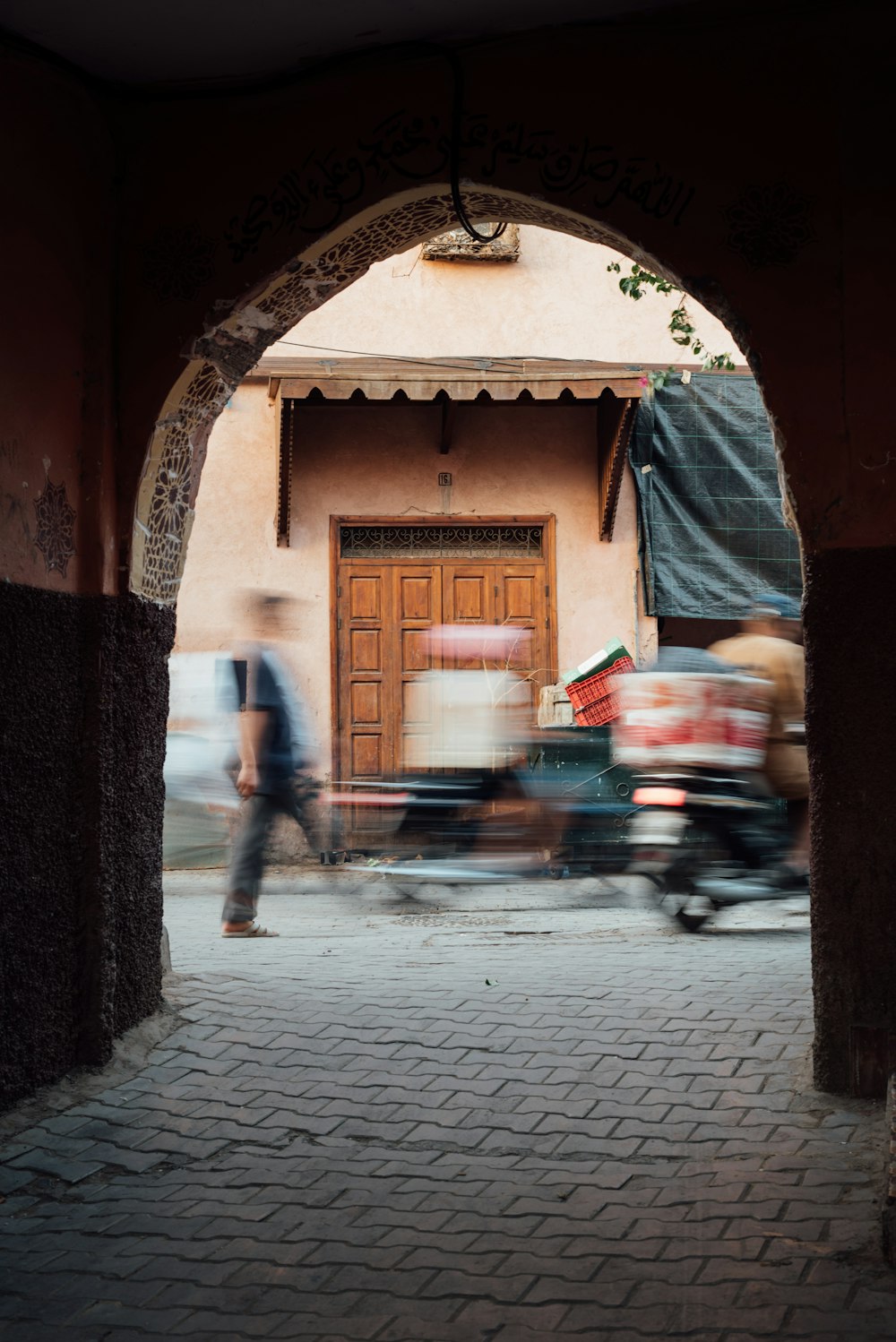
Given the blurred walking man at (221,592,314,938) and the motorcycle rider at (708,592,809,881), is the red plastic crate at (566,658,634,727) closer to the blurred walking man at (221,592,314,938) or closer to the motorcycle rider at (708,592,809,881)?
the motorcycle rider at (708,592,809,881)

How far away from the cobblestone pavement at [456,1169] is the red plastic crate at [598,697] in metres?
4.28

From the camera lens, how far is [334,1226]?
337 centimetres

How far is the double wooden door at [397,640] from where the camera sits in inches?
456

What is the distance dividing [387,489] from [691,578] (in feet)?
9.22

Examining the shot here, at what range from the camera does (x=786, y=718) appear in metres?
6.98

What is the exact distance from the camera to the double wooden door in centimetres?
1157

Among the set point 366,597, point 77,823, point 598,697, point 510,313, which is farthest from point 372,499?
point 77,823

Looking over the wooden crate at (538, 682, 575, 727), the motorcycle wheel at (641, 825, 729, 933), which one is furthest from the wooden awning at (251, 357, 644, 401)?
the motorcycle wheel at (641, 825, 729, 933)

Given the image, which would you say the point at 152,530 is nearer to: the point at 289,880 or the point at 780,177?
the point at 780,177

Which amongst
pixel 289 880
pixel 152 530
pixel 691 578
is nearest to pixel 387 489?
pixel 691 578

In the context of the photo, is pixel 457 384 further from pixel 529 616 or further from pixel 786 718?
pixel 786 718

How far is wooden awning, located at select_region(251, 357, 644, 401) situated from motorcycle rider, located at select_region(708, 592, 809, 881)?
439 cm

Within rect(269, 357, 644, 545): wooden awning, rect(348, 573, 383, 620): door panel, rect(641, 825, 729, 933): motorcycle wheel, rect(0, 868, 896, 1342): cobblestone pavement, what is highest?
rect(269, 357, 644, 545): wooden awning

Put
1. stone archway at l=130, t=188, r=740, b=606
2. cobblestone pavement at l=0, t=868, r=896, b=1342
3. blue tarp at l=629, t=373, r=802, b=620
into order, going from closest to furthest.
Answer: cobblestone pavement at l=0, t=868, r=896, b=1342, stone archway at l=130, t=188, r=740, b=606, blue tarp at l=629, t=373, r=802, b=620
